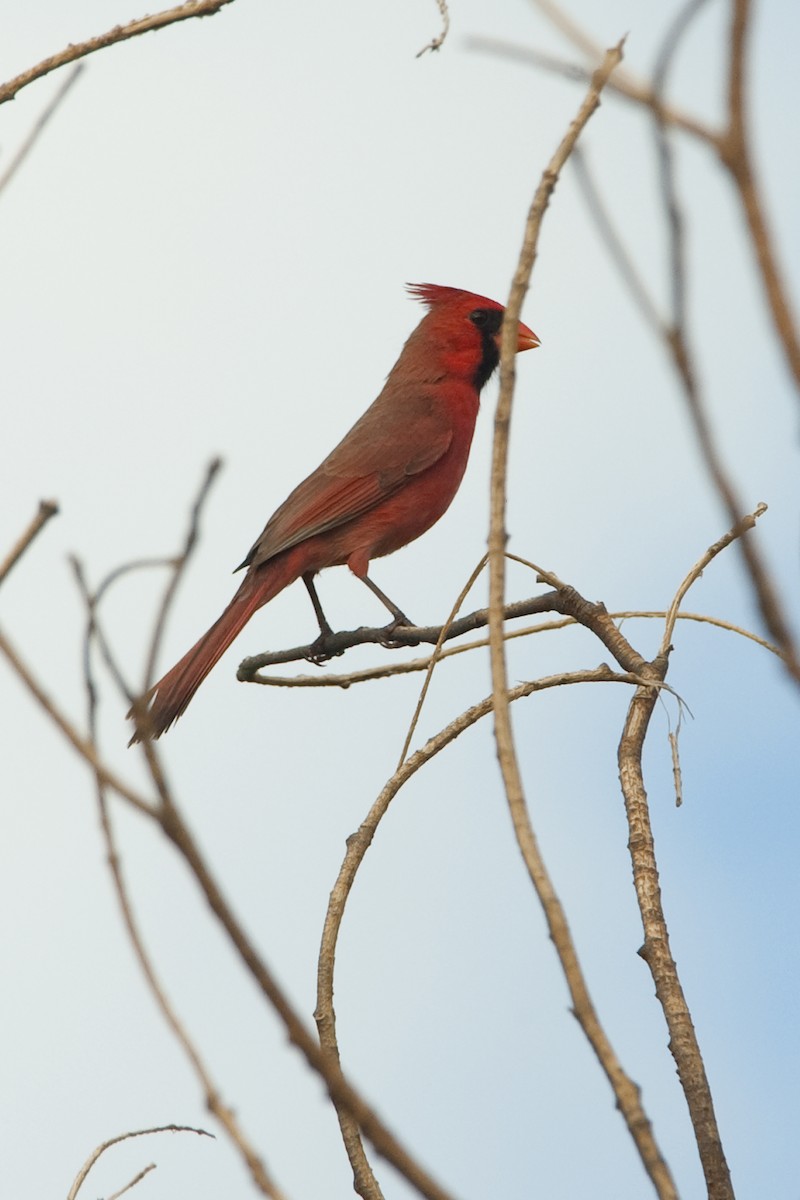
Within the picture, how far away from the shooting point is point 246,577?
4340mm

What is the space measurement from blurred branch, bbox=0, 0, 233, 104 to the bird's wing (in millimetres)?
2248

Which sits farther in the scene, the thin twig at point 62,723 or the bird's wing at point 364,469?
the bird's wing at point 364,469

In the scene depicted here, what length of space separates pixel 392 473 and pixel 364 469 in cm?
9

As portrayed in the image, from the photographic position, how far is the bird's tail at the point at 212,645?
3.57 m

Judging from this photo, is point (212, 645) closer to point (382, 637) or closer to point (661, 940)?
point (382, 637)

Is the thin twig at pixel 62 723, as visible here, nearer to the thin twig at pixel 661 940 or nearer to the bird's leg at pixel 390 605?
the thin twig at pixel 661 940

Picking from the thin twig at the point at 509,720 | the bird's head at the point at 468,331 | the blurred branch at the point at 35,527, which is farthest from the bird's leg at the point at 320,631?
the blurred branch at the point at 35,527

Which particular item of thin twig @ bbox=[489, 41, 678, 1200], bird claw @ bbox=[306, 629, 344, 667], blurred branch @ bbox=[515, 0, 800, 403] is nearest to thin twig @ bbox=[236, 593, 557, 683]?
bird claw @ bbox=[306, 629, 344, 667]

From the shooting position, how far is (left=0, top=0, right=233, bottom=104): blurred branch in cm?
208

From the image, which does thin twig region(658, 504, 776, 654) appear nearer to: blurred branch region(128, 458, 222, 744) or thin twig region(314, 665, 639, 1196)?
thin twig region(314, 665, 639, 1196)

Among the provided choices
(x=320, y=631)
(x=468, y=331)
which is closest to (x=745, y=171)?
(x=320, y=631)

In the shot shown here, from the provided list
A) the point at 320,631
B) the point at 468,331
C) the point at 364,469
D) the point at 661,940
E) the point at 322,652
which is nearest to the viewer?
the point at 661,940

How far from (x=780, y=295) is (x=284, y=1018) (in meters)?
0.41

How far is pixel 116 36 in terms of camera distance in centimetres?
214
